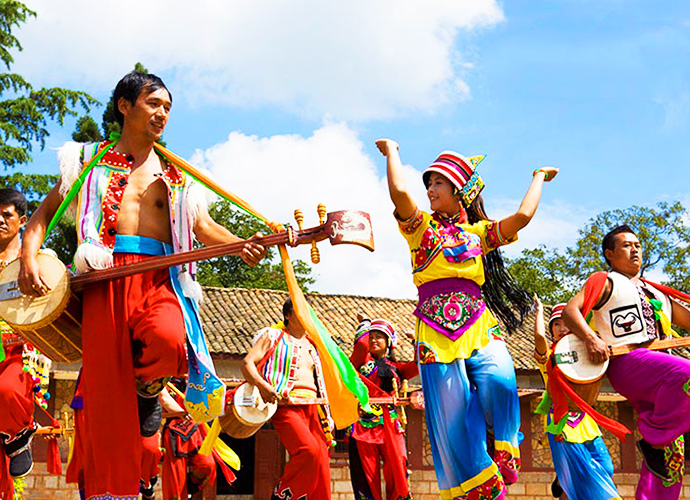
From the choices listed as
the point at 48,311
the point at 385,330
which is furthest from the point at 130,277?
the point at 385,330

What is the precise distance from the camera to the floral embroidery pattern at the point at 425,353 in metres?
5.73

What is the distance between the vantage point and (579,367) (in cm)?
614

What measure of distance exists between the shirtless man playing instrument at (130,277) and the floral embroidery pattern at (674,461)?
10.4ft

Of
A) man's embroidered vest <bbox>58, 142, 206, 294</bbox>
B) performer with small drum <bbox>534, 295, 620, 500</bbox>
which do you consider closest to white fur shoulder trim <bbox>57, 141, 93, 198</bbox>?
man's embroidered vest <bbox>58, 142, 206, 294</bbox>

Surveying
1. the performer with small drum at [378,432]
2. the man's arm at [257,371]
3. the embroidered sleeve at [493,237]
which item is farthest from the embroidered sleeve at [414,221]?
the performer with small drum at [378,432]

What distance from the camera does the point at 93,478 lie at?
4.59 m

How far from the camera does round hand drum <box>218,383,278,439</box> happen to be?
8.16 metres

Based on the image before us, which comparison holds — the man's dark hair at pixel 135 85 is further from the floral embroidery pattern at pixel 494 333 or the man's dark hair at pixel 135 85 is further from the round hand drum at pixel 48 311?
the floral embroidery pattern at pixel 494 333

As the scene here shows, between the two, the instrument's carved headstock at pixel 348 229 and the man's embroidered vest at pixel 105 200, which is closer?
the instrument's carved headstock at pixel 348 229

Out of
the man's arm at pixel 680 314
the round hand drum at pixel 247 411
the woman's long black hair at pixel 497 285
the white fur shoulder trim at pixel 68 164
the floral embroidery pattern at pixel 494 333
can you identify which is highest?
the white fur shoulder trim at pixel 68 164

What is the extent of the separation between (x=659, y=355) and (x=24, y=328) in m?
3.95

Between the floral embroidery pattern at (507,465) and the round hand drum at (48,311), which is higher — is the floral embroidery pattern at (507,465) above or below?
below

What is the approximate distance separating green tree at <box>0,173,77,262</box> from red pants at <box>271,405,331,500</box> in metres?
17.7

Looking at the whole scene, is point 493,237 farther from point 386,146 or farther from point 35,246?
point 35,246
